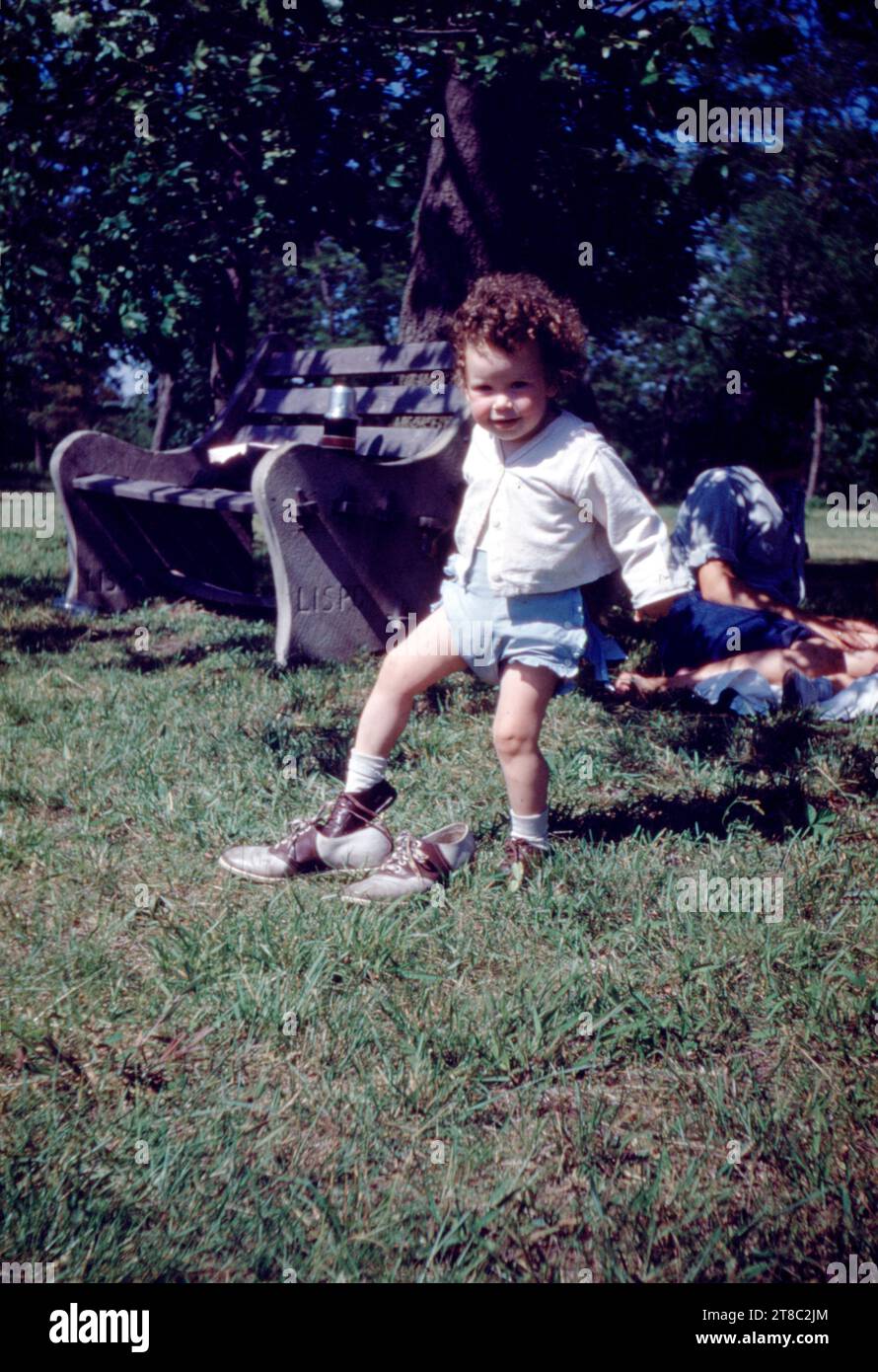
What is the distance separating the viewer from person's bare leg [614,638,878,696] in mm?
4234

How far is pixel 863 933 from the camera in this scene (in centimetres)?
242

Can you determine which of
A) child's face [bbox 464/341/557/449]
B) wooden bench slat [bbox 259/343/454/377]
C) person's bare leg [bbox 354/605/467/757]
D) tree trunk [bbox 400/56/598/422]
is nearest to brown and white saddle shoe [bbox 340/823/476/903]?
person's bare leg [bbox 354/605/467/757]

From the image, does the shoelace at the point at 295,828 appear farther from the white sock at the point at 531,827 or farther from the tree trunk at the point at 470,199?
the tree trunk at the point at 470,199

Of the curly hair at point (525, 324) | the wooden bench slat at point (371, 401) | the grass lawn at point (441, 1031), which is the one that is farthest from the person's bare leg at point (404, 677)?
the wooden bench slat at point (371, 401)

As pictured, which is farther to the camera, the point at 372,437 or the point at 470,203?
the point at 372,437

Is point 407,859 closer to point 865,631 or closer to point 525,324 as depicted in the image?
point 525,324

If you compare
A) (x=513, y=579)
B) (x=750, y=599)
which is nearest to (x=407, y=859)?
(x=513, y=579)

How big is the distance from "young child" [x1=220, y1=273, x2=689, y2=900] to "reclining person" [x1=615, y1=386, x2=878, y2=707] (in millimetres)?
1803

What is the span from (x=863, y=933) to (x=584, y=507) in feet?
4.04

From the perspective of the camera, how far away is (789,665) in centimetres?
421

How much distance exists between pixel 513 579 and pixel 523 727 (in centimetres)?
38

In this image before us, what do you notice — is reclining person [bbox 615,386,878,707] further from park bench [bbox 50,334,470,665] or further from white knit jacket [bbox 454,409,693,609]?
white knit jacket [bbox 454,409,693,609]

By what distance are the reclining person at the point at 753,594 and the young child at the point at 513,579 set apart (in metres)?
1.80
